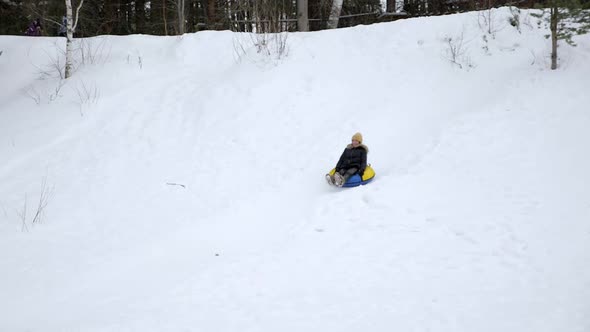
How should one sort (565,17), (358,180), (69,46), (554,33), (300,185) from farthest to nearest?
(69,46), (554,33), (565,17), (300,185), (358,180)

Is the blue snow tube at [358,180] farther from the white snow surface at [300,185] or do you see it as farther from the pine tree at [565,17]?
the pine tree at [565,17]

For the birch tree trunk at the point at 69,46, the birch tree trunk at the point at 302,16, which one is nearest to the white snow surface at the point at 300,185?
the birch tree trunk at the point at 69,46

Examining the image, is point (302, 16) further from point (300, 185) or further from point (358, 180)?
point (358, 180)

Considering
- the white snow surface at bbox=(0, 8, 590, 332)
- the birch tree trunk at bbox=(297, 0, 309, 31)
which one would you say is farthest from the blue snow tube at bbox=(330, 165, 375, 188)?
the birch tree trunk at bbox=(297, 0, 309, 31)

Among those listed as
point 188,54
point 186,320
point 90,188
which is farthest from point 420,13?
point 186,320

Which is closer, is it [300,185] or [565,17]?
[300,185]

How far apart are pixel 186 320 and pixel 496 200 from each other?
14.9 ft

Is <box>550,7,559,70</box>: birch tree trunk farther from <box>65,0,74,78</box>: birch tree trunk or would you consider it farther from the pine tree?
<box>65,0,74,78</box>: birch tree trunk

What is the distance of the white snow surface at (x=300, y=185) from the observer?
13.9 ft

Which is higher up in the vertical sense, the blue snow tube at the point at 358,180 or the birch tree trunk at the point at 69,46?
the birch tree trunk at the point at 69,46

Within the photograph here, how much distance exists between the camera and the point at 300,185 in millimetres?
7461

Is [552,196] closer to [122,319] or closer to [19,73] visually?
[122,319]

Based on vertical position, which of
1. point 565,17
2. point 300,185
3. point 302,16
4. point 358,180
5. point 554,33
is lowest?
point 300,185

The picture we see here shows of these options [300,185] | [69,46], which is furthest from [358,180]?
[69,46]
